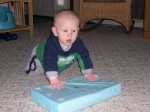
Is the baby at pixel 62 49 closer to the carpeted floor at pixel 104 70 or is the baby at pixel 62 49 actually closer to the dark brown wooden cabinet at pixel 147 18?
the carpeted floor at pixel 104 70

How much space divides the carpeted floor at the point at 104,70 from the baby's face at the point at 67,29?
0.23m

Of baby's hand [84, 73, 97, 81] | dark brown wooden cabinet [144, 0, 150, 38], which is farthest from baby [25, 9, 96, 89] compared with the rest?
dark brown wooden cabinet [144, 0, 150, 38]

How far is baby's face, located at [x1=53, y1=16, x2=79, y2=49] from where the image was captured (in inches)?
36.2

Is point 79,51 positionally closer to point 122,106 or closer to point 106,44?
point 122,106

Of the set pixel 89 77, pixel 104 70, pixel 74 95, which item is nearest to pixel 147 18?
pixel 104 70

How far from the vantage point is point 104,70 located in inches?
49.2

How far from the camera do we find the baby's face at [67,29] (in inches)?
36.2

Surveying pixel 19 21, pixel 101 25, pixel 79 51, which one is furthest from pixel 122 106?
pixel 101 25

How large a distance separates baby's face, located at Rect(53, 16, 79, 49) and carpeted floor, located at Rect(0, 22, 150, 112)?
0.23 metres

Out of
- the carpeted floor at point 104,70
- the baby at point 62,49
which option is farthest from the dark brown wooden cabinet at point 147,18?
the baby at point 62,49

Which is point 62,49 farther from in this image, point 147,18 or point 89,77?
point 147,18

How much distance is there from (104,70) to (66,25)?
41 centimetres

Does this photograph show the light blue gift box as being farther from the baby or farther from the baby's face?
the baby's face

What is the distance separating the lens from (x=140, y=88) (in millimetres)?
1000
